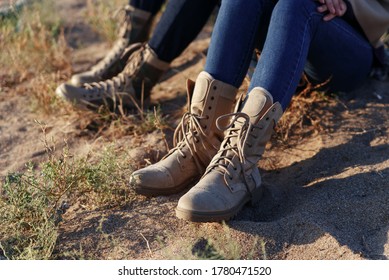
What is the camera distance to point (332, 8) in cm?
263

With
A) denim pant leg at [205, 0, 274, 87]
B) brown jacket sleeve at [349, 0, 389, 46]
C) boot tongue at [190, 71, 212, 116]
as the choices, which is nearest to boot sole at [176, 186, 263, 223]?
boot tongue at [190, 71, 212, 116]

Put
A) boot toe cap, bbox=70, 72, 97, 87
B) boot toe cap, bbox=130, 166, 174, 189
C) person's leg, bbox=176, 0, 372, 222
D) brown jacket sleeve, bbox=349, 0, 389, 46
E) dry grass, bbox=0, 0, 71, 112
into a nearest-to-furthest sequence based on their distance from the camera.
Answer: person's leg, bbox=176, 0, 372, 222 → boot toe cap, bbox=130, 166, 174, 189 → brown jacket sleeve, bbox=349, 0, 389, 46 → boot toe cap, bbox=70, 72, 97, 87 → dry grass, bbox=0, 0, 71, 112

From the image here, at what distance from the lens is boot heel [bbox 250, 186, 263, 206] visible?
2574 mm

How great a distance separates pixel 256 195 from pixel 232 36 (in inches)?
24.7

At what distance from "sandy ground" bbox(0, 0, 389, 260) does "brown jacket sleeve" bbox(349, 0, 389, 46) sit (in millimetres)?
445

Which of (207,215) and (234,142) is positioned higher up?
(234,142)

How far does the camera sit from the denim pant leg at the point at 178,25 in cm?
309

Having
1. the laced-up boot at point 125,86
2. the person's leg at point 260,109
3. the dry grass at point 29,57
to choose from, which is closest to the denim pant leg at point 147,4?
the laced-up boot at point 125,86

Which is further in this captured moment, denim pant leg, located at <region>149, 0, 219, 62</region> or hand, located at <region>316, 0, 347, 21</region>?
denim pant leg, located at <region>149, 0, 219, 62</region>

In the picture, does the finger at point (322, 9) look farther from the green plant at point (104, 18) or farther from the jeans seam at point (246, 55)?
the green plant at point (104, 18)

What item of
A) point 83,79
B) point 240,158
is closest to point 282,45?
point 240,158

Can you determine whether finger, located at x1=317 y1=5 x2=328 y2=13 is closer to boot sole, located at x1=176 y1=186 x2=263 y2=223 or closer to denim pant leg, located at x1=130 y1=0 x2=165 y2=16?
boot sole, located at x1=176 y1=186 x2=263 y2=223

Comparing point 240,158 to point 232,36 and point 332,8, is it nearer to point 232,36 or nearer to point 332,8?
point 232,36
